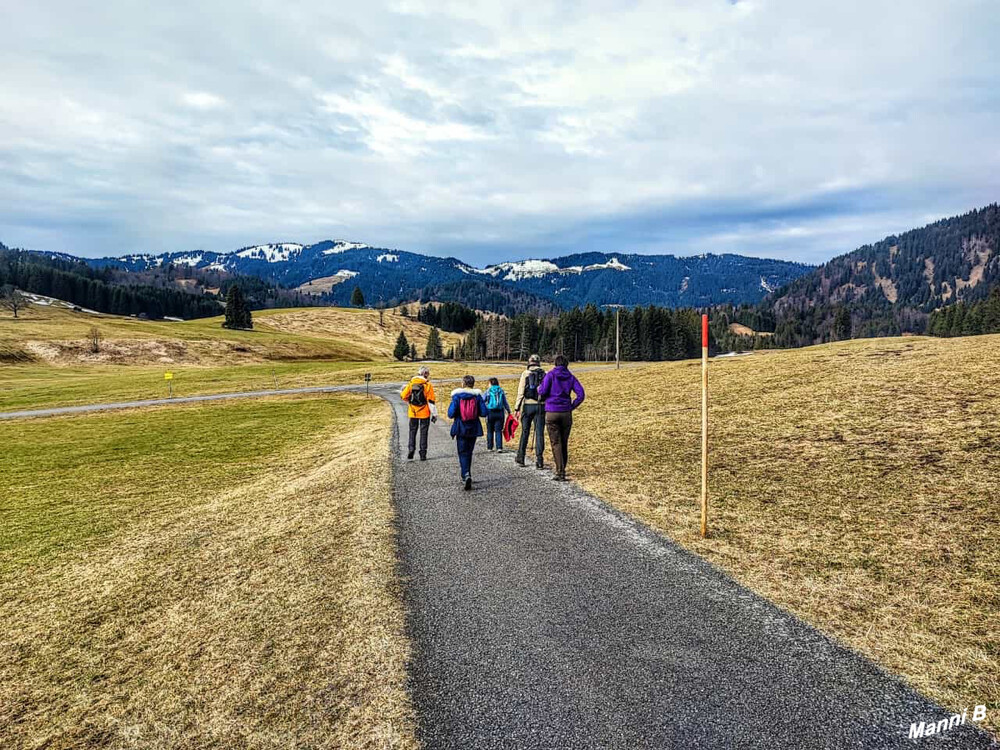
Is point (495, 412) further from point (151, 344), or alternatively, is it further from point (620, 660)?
point (151, 344)

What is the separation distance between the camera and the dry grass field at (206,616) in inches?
184

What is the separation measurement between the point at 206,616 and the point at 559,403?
8289 mm

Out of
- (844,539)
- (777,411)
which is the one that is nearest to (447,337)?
(777,411)

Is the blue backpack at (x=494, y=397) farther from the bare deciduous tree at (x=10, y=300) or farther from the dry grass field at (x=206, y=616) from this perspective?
the bare deciduous tree at (x=10, y=300)

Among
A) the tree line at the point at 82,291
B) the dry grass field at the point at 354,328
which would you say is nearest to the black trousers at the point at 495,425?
the dry grass field at the point at 354,328

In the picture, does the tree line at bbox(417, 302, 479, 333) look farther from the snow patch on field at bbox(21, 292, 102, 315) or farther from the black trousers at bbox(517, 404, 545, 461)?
the black trousers at bbox(517, 404, 545, 461)

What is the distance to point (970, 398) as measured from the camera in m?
16.1

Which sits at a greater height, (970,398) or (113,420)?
(970,398)

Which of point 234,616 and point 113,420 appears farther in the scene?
point 113,420

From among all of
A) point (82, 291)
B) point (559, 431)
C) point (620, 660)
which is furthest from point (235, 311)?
point (620, 660)

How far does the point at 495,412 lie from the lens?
1775 centimetres

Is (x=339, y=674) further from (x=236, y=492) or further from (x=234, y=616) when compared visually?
(x=236, y=492)

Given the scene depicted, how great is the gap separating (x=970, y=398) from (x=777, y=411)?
554 centimetres

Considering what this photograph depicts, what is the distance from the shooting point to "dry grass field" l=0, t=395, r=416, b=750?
→ 466 cm
